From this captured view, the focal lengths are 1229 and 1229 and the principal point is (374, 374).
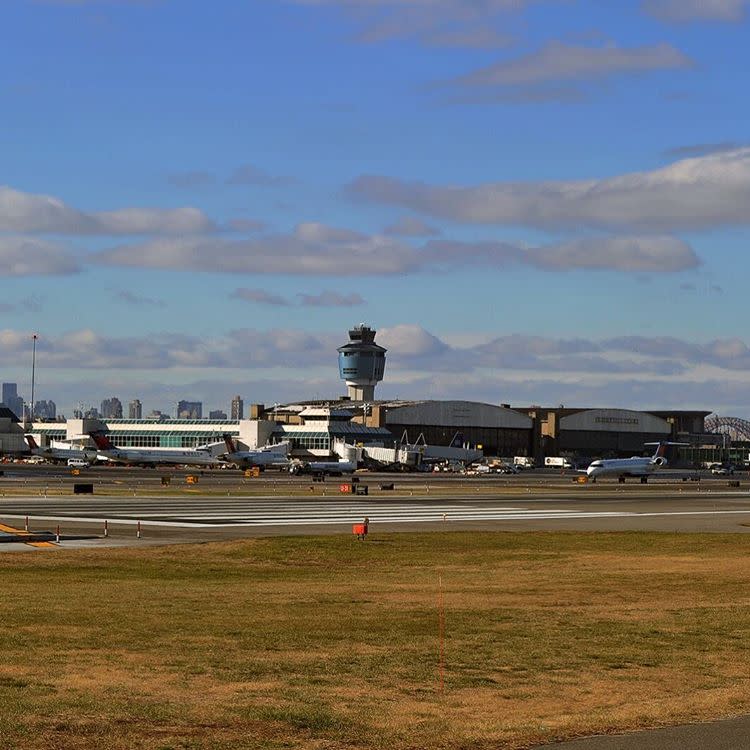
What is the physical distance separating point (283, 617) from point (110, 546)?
2600 centimetres

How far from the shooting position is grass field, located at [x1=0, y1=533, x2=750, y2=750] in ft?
63.1

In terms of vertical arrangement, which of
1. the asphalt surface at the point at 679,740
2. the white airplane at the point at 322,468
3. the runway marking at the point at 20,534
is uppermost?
the asphalt surface at the point at 679,740

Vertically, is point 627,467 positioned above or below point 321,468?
above

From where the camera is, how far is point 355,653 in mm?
26250

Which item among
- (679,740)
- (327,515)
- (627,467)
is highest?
(679,740)

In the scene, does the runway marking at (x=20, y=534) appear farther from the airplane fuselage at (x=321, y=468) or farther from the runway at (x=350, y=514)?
the airplane fuselage at (x=321, y=468)

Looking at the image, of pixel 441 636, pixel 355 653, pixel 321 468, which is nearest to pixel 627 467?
pixel 321 468

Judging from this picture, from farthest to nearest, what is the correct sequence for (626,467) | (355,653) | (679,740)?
1. (626,467)
2. (355,653)
3. (679,740)

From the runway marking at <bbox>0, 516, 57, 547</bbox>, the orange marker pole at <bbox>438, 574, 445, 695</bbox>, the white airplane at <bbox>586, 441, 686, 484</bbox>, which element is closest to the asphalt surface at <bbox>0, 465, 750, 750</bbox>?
the runway marking at <bbox>0, 516, 57, 547</bbox>

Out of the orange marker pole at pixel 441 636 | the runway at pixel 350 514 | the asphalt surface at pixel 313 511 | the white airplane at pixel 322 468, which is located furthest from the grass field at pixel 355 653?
the white airplane at pixel 322 468

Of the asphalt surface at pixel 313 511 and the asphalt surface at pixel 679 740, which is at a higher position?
the asphalt surface at pixel 679 740

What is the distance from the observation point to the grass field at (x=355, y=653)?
19219 mm

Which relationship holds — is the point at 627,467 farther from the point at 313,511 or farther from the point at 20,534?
the point at 20,534

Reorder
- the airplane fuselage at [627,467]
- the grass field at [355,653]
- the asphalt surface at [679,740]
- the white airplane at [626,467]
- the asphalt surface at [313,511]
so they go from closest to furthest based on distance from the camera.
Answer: the asphalt surface at [679,740]
the grass field at [355,653]
the asphalt surface at [313,511]
the white airplane at [626,467]
the airplane fuselage at [627,467]
